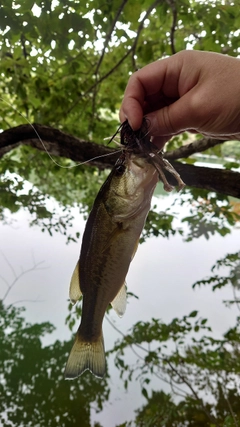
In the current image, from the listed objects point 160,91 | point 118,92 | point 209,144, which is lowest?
point 160,91

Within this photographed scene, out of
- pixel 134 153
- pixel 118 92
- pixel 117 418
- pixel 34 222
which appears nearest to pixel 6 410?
pixel 117 418

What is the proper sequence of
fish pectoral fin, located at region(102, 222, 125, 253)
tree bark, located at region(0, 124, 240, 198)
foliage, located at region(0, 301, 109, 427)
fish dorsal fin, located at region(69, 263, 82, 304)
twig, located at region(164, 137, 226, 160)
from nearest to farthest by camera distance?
fish pectoral fin, located at region(102, 222, 125, 253), fish dorsal fin, located at region(69, 263, 82, 304), tree bark, located at region(0, 124, 240, 198), twig, located at region(164, 137, 226, 160), foliage, located at region(0, 301, 109, 427)

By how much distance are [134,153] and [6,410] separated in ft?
8.49

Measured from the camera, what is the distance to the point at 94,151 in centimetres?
214

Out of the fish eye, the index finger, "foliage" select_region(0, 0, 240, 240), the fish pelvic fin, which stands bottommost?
the fish pelvic fin

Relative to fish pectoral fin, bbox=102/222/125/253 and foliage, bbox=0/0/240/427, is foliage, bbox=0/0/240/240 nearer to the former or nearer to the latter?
foliage, bbox=0/0/240/427

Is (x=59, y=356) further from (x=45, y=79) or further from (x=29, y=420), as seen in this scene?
(x=45, y=79)

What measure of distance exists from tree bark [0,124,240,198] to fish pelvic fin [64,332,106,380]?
99cm

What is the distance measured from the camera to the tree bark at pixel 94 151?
181 cm

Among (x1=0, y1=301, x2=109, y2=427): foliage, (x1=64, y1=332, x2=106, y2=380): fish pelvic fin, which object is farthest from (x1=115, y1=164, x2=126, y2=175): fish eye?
(x1=0, y1=301, x2=109, y2=427): foliage

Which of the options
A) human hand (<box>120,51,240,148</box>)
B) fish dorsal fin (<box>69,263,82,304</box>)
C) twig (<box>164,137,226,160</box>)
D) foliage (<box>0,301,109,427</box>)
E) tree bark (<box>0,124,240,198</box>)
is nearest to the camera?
human hand (<box>120,51,240,148</box>)

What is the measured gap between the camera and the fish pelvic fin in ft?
3.97

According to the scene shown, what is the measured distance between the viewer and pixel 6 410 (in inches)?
99.0

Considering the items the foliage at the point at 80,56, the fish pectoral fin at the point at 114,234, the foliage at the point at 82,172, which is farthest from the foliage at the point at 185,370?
the fish pectoral fin at the point at 114,234
